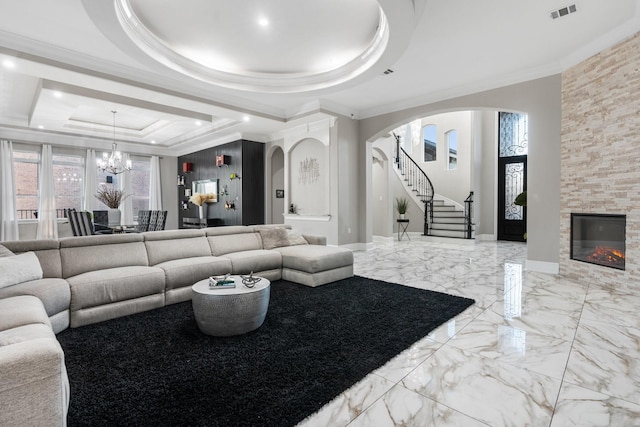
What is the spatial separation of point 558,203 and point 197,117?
7.17m

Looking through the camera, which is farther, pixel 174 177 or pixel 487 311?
pixel 174 177

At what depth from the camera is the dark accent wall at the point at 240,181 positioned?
834 cm

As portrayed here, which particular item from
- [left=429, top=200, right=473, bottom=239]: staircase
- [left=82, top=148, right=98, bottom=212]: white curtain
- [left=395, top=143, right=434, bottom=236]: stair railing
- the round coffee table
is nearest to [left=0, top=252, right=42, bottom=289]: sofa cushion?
the round coffee table

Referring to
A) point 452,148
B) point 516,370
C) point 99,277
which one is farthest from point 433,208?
point 99,277

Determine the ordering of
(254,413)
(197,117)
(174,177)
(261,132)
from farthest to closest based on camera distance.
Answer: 1. (174,177)
2. (261,132)
3. (197,117)
4. (254,413)

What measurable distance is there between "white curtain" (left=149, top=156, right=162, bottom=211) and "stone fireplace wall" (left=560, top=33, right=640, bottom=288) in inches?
413

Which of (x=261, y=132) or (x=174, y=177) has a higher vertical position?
(x=261, y=132)

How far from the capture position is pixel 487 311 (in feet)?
10.2

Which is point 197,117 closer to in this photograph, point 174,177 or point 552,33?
point 174,177

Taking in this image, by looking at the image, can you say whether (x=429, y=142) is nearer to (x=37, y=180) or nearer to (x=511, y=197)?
(x=511, y=197)

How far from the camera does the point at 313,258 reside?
400 cm

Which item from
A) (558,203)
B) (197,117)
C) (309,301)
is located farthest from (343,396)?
(197,117)

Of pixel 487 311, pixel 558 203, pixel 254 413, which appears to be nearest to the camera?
pixel 254 413

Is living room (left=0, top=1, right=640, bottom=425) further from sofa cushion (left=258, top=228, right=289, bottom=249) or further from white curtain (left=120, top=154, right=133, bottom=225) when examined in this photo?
white curtain (left=120, top=154, right=133, bottom=225)
